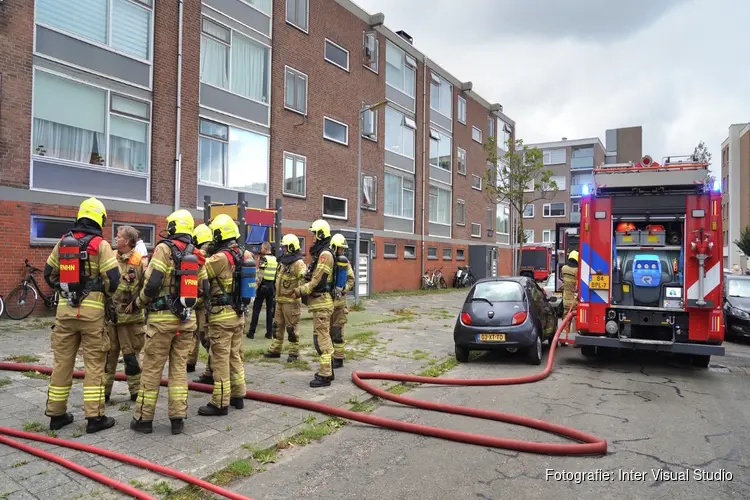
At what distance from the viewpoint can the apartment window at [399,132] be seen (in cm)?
2538

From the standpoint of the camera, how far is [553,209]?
5706 centimetres

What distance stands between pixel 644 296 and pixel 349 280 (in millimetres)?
4642

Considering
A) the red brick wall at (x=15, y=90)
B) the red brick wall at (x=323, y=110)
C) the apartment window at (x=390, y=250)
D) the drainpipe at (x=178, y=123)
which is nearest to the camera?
the red brick wall at (x=15, y=90)

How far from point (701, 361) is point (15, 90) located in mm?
14421

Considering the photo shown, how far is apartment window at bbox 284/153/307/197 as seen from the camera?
1903 cm

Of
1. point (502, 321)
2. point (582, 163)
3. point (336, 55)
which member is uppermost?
point (582, 163)

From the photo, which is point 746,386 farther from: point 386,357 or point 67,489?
point 67,489

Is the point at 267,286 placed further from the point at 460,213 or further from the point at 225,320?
the point at 460,213

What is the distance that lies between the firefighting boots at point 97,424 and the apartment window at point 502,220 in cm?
3447

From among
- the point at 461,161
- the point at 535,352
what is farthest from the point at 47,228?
the point at 461,161

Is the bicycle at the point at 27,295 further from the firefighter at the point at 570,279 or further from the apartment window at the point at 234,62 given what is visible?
the firefighter at the point at 570,279

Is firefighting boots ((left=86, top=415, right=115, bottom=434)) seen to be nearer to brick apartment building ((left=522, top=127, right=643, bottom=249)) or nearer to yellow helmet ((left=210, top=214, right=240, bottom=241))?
yellow helmet ((left=210, top=214, right=240, bottom=241))

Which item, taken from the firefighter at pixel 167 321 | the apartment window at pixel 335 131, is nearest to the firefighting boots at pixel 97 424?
the firefighter at pixel 167 321

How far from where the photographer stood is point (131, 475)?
12.9ft
